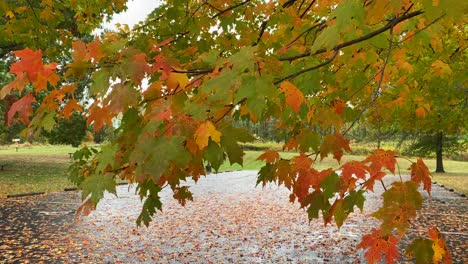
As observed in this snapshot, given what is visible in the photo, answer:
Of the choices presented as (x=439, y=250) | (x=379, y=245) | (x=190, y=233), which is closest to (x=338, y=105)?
(x=379, y=245)

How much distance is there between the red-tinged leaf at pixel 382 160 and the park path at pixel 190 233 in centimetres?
259

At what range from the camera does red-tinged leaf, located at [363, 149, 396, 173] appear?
254cm

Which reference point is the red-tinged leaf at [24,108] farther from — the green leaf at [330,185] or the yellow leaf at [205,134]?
the green leaf at [330,185]

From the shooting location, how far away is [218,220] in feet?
32.2

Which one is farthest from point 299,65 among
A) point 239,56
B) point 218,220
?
point 218,220

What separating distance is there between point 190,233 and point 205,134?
6.67 m

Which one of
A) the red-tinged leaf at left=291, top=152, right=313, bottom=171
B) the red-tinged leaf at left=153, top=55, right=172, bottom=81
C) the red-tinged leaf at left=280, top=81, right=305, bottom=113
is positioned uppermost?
the red-tinged leaf at left=153, top=55, right=172, bottom=81

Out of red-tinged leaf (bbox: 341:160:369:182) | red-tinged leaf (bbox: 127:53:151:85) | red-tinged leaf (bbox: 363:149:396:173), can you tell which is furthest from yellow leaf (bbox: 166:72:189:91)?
red-tinged leaf (bbox: 363:149:396:173)

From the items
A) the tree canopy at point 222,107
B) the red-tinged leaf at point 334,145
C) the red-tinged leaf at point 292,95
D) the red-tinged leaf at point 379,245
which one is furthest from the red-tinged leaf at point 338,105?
the red-tinged leaf at point 292,95

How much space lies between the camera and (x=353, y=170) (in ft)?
8.77

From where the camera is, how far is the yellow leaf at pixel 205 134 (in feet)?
6.17

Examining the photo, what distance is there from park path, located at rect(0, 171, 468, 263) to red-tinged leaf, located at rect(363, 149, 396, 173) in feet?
8.51

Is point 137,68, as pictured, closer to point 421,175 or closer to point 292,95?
point 292,95

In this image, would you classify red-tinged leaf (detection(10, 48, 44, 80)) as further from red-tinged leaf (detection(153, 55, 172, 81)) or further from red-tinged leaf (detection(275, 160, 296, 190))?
red-tinged leaf (detection(275, 160, 296, 190))
